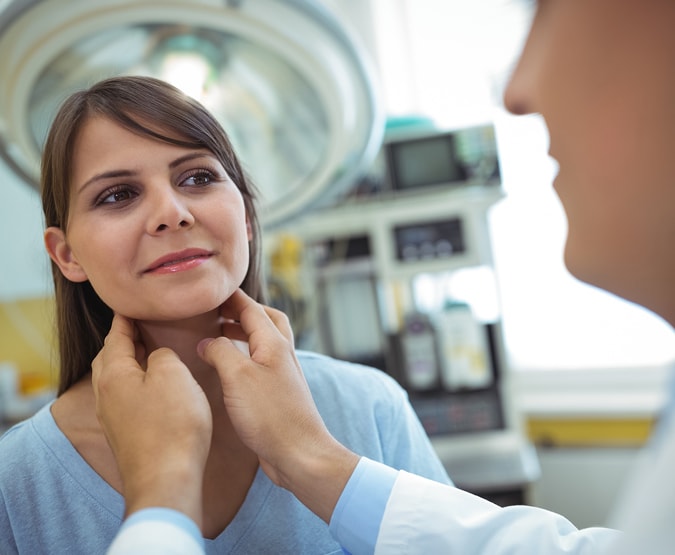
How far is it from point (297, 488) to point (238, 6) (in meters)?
0.70

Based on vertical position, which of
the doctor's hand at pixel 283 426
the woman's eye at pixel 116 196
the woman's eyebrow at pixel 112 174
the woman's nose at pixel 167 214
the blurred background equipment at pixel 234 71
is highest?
the blurred background equipment at pixel 234 71

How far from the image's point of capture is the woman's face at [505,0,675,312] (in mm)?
527

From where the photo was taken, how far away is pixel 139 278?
0.88 m

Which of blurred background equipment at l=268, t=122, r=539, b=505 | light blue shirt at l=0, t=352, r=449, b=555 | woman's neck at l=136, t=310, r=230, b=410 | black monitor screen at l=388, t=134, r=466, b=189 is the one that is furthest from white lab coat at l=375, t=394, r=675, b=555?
black monitor screen at l=388, t=134, r=466, b=189

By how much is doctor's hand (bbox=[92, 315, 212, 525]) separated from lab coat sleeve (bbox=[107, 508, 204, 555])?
2 cm

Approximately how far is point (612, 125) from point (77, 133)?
68 centimetres

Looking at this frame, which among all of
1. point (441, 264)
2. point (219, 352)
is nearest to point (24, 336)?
point (441, 264)

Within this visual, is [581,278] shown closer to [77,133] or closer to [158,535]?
[158,535]

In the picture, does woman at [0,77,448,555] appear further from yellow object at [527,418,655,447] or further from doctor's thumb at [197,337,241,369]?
yellow object at [527,418,655,447]

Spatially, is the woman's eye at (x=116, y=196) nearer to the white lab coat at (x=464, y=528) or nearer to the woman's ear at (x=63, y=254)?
the woman's ear at (x=63, y=254)

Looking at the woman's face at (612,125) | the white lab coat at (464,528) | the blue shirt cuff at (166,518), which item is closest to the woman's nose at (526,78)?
the woman's face at (612,125)

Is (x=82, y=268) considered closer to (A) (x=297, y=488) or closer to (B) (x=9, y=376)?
(A) (x=297, y=488)

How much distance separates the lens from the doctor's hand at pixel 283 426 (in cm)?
78

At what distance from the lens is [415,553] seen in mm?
765
